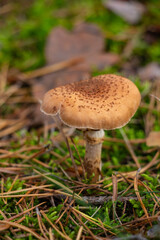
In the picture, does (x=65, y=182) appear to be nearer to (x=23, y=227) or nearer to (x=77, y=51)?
(x=23, y=227)

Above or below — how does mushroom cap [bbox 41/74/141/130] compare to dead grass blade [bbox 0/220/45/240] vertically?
above

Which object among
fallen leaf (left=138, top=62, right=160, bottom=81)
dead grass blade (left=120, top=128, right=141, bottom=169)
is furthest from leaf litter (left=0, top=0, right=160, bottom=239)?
fallen leaf (left=138, top=62, right=160, bottom=81)

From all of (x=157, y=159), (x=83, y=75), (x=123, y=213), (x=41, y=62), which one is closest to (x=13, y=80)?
(x=41, y=62)

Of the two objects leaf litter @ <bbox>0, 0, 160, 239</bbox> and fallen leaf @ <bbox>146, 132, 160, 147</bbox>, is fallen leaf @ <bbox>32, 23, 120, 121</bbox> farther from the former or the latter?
fallen leaf @ <bbox>146, 132, 160, 147</bbox>

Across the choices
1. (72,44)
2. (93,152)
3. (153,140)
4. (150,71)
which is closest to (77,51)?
(72,44)

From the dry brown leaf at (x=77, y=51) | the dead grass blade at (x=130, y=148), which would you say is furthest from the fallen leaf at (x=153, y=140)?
the dry brown leaf at (x=77, y=51)

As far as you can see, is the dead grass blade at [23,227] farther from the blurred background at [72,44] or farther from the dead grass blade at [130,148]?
the blurred background at [72,44]
